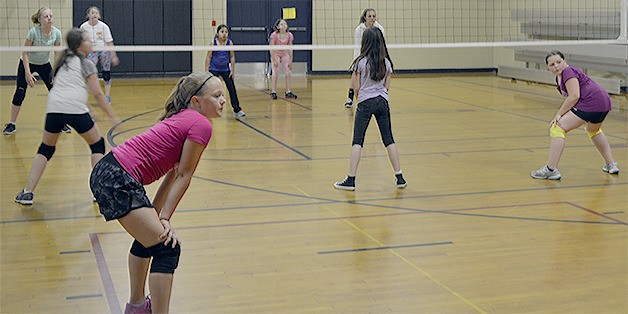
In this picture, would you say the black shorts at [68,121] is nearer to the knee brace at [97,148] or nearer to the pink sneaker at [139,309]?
the knee brace at [97,148]

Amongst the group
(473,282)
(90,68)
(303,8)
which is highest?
(303,8)

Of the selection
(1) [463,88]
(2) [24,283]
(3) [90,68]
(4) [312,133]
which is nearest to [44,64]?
(4) [312,133]

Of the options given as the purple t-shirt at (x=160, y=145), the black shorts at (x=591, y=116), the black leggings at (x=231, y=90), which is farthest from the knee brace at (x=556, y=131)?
the black leggings at (x=231, y=90)

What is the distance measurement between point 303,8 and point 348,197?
507 inches

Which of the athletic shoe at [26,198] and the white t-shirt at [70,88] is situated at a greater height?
the white t-shirt at [70,88]

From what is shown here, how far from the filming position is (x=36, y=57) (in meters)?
10.8

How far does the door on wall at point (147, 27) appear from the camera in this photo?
739 inches

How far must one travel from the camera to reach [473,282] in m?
5.42

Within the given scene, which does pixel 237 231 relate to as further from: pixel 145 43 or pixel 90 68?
pixel 145 43

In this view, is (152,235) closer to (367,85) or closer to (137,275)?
(137,275)

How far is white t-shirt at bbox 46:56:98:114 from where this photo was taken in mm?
6875

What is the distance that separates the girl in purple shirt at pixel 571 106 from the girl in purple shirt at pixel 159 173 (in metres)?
4.85

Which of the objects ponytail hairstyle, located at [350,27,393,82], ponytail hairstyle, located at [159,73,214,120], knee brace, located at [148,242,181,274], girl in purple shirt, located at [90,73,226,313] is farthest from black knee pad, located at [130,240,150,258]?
ponytail hairstyle, located at [350,27,393,82]

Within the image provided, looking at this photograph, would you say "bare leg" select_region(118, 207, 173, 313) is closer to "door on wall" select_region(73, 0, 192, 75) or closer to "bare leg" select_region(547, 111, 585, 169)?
"bare leg" select_region(547, 111, 585, 169)
